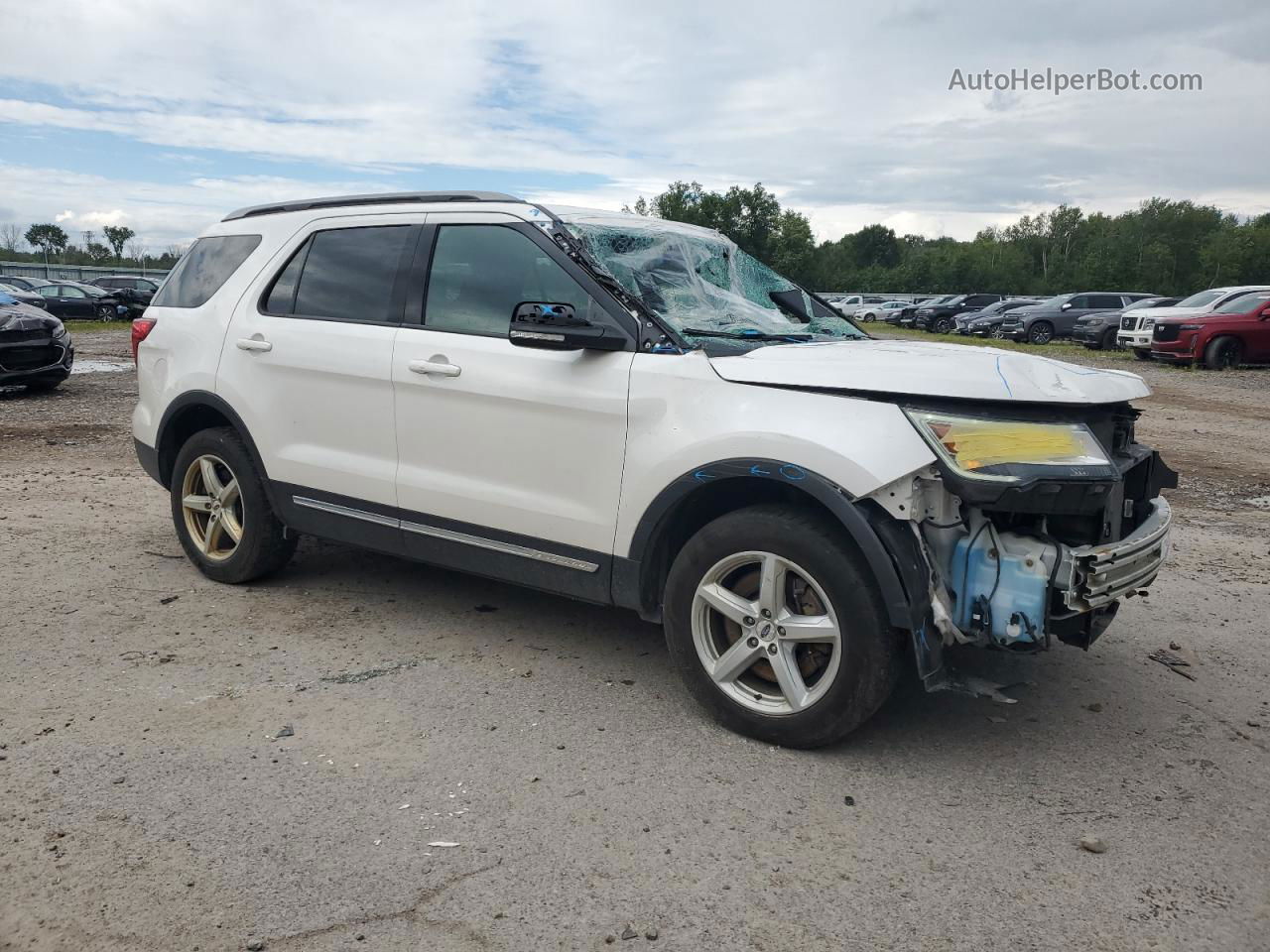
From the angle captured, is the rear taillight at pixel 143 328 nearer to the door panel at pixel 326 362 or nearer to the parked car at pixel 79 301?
the door panel at pixel 326 362

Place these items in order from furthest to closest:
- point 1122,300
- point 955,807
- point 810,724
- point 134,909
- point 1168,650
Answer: point 1122,300
point 1168,650
point 810,724
point 955,807
point 134,909

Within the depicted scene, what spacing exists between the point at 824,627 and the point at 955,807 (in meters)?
0.68

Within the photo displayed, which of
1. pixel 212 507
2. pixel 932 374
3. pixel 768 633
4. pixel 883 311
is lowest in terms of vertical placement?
pixel 883 311

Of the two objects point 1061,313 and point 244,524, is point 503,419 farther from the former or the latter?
point 1061,313

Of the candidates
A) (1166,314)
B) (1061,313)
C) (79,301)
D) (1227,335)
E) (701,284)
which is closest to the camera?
(701,284)

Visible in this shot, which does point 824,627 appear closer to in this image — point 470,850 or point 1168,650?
point 470,850

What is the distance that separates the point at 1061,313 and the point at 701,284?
96.1 feet

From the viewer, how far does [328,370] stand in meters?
4.67

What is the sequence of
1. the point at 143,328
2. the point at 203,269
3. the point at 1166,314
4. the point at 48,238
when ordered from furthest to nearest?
the point at 48,238
the point at 1166,314
the point at 143,328
the point at 203,269

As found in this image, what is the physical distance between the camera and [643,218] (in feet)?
15.9

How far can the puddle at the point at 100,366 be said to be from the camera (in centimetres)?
1711

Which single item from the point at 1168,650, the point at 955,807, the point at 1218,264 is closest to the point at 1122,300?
the point at 1168,650

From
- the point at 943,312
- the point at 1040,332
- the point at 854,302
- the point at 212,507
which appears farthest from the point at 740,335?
the point at 854,302

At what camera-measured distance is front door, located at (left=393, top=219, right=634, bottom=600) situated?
3.91 meters
